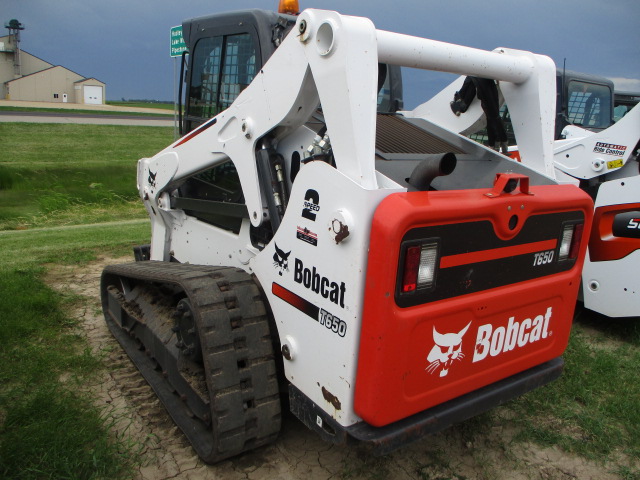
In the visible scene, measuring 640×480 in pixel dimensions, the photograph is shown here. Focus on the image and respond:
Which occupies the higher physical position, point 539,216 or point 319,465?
point 539,216

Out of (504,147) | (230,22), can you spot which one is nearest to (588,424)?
(504,147)

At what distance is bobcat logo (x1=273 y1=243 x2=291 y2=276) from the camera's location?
8.33ft

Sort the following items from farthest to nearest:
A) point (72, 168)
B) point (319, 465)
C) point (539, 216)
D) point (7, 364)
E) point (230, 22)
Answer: point (72, 168)
point (7, 364)
point (230, 22)
point (319, 465)
point (539, 216)

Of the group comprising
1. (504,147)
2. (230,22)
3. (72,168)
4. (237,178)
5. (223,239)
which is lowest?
(72,168)

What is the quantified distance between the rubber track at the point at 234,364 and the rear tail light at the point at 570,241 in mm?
1487

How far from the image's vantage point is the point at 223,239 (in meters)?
3.37

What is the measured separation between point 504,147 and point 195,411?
2393 mm

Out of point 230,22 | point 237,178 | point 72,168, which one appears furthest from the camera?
point 72,168

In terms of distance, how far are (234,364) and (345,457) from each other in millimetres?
787

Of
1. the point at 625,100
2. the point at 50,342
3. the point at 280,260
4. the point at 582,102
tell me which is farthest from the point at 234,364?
the point at 625,100

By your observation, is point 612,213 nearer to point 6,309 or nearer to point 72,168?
point 6,309

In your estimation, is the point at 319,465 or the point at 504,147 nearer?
the point at 319,465

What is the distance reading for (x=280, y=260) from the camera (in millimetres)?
2588

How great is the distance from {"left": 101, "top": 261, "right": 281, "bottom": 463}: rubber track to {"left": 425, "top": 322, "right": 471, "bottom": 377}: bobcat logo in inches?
30.7
